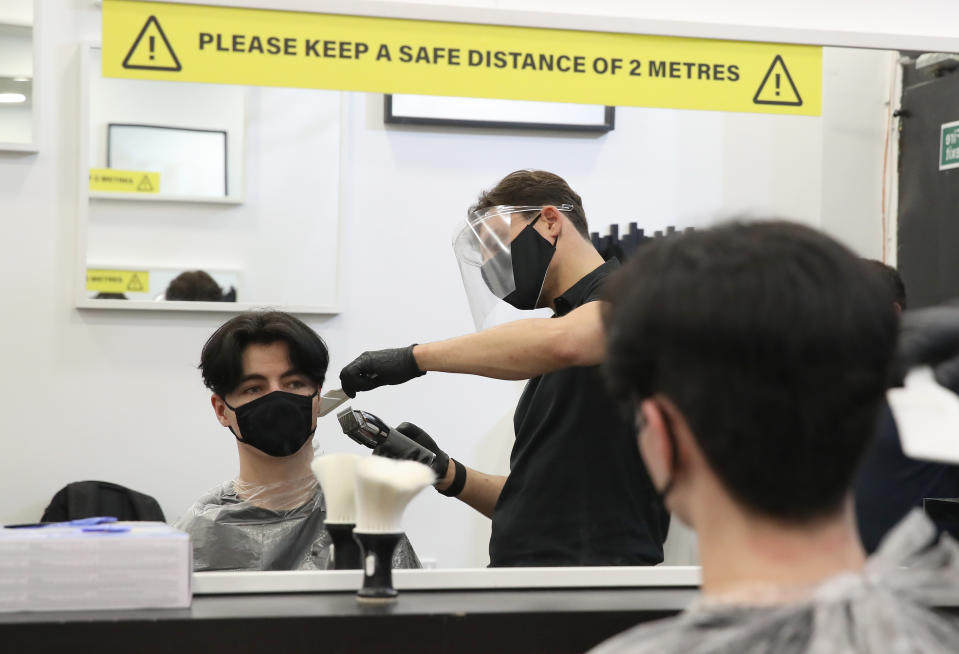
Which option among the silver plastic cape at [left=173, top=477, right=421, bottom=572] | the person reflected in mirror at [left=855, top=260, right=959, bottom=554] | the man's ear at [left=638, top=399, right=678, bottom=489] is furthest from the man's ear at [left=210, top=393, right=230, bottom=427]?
the man's ear at [left=638, top=399, right=678, bottom=489]

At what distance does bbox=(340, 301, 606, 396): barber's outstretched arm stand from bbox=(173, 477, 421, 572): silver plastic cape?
0.31 m

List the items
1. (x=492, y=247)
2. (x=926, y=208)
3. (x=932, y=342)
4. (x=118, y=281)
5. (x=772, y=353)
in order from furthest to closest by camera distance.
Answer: (x=926, y=208) → (x=118, y=281) → (x=492, y=247) → (x=932, y=342) → (x=772, y=353)

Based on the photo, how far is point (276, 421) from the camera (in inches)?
82.4

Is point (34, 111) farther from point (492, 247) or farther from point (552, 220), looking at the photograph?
point (552, 220)

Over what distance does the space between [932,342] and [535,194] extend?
4.81ft

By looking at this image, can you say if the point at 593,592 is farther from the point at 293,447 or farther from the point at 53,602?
the point at 53,602

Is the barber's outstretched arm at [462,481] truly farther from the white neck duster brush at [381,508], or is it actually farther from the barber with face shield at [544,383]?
the white neck duster brush at [381,508]

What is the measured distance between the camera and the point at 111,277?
2.53 m

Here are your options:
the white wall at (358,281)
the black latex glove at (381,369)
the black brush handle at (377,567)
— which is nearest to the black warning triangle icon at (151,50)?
the white wall at (358,281)

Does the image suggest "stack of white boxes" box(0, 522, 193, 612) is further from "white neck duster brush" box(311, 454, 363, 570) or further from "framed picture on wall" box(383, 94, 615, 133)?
"framed picture on wall" box(383, 94, 615, 133)

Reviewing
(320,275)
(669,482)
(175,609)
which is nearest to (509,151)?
(320,275)

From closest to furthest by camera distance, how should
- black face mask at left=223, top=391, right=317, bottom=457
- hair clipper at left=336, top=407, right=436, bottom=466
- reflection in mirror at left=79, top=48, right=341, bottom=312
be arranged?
black face mask at left=223, top=391, right=317, bottom=457 → hair clipper at left=336, top=407, right=436, bottom=466 → reflection in mirror at left=79, top=48, right=341, bottom=312

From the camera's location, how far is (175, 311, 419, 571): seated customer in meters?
2.11

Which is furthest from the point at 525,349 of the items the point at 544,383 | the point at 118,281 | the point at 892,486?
the point at 118,281
